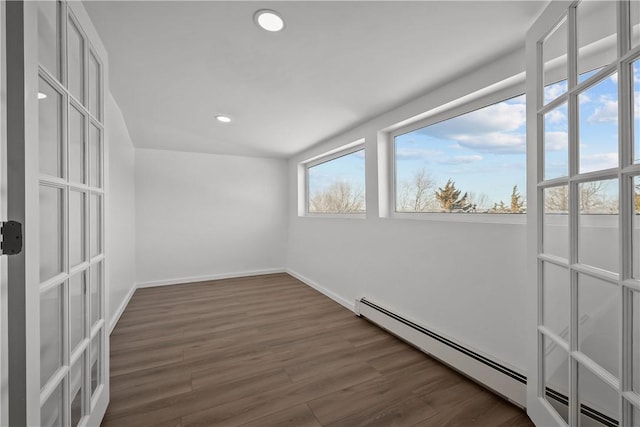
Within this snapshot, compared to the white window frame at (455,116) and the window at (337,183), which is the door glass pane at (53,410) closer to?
the white window frame at (455,116)

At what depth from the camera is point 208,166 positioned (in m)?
4.30

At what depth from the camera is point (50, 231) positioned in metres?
0.98

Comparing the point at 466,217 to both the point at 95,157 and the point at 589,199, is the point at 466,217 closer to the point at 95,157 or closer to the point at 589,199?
the point at 589,199

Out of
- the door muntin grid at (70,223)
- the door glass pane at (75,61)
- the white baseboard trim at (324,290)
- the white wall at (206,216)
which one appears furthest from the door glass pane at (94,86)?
the white wall at (206,216)

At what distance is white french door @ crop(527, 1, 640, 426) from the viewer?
91 cm

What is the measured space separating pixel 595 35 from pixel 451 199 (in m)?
1.26

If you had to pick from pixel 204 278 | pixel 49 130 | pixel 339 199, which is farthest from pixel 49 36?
pixel 204 278

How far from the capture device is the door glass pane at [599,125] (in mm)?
984

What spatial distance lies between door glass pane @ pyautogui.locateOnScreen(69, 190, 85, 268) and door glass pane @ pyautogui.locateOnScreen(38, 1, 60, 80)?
1.56ft

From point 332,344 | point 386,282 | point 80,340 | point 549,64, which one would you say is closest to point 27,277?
point 80,340

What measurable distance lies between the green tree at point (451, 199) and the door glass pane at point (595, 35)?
3.53 feet

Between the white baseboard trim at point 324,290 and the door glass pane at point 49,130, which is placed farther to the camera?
the white baseboard trim at point 324,290

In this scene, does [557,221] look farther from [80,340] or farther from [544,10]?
[80,340]

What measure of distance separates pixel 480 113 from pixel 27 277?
250cm
